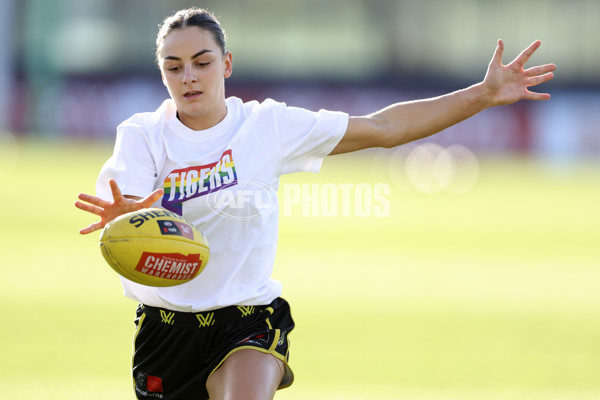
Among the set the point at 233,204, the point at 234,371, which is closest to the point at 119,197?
the point at 233,204

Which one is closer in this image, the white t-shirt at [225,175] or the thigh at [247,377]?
the thigh at [247,377]

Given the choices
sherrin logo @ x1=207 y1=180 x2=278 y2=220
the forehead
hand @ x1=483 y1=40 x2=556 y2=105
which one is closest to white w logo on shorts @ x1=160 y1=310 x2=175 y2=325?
sherrin logo @ x1=207 y1=180 x2=278 y2=220

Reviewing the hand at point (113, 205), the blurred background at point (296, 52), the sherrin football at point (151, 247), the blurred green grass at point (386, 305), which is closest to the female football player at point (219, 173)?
the hand at point (113, 205)

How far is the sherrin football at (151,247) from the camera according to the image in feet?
13.1

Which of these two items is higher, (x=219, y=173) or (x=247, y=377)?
(x=219, y=173)

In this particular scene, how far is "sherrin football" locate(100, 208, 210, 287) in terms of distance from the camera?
3979 mm

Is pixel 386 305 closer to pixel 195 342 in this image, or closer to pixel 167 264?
pixel 195 342

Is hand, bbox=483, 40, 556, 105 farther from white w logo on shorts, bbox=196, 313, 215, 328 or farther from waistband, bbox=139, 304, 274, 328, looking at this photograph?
white w logo on shorts, bbox=196, 313, 215, 328

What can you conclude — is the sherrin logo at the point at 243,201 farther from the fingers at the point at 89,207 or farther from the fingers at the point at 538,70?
the fingers at the point at 538,70

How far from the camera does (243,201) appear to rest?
4.53m

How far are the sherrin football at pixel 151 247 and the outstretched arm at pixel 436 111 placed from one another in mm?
1083

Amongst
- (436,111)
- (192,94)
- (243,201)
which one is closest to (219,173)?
(243,201)

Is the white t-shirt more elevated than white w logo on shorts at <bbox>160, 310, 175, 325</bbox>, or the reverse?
the white t-shirt

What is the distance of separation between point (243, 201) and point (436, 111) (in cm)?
108
